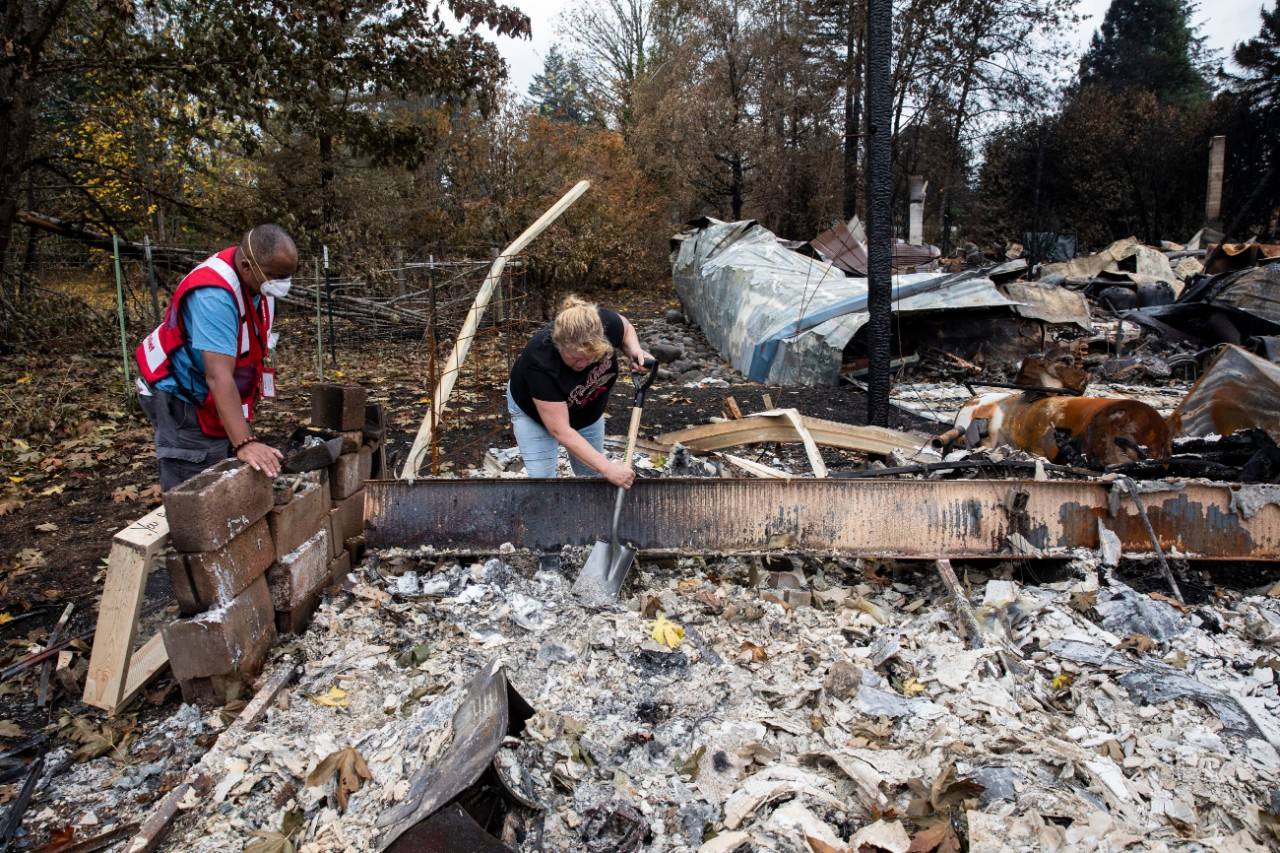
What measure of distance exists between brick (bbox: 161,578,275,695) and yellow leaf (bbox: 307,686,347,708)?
278 mm

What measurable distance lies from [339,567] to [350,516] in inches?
9.6

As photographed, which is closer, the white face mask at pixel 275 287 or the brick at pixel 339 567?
the white face mask at pixel 275 287

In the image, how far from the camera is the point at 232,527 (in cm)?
265

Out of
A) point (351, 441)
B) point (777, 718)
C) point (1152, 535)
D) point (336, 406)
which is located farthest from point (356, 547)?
point (1152, 535)

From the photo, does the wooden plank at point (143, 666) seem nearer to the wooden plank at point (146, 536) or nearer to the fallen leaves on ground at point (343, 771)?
the wooden plank at point (146, 536)

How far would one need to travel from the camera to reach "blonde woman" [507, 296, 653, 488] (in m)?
3.24

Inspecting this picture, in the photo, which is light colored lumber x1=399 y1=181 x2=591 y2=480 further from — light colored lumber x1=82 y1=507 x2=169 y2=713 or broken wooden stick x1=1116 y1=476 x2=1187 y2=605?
broken wooden stick x1=1116 y1=476 x2=1187 y2=605

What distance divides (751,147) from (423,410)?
1473 centimetres

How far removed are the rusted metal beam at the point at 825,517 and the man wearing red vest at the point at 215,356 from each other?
0.91 metres

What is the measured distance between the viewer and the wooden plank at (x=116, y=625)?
271 cm

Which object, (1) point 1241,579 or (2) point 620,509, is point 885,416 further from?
(2) point 620,509

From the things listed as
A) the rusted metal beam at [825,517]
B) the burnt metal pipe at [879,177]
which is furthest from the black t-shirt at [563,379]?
the burnt metal pipe at [879,177]

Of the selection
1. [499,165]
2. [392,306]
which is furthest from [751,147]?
[392,306]

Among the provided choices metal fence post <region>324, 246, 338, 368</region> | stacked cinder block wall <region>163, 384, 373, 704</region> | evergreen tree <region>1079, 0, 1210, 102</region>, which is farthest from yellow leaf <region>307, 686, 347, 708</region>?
evergreen tree <region>1079, 0, 1210, 102</region>
